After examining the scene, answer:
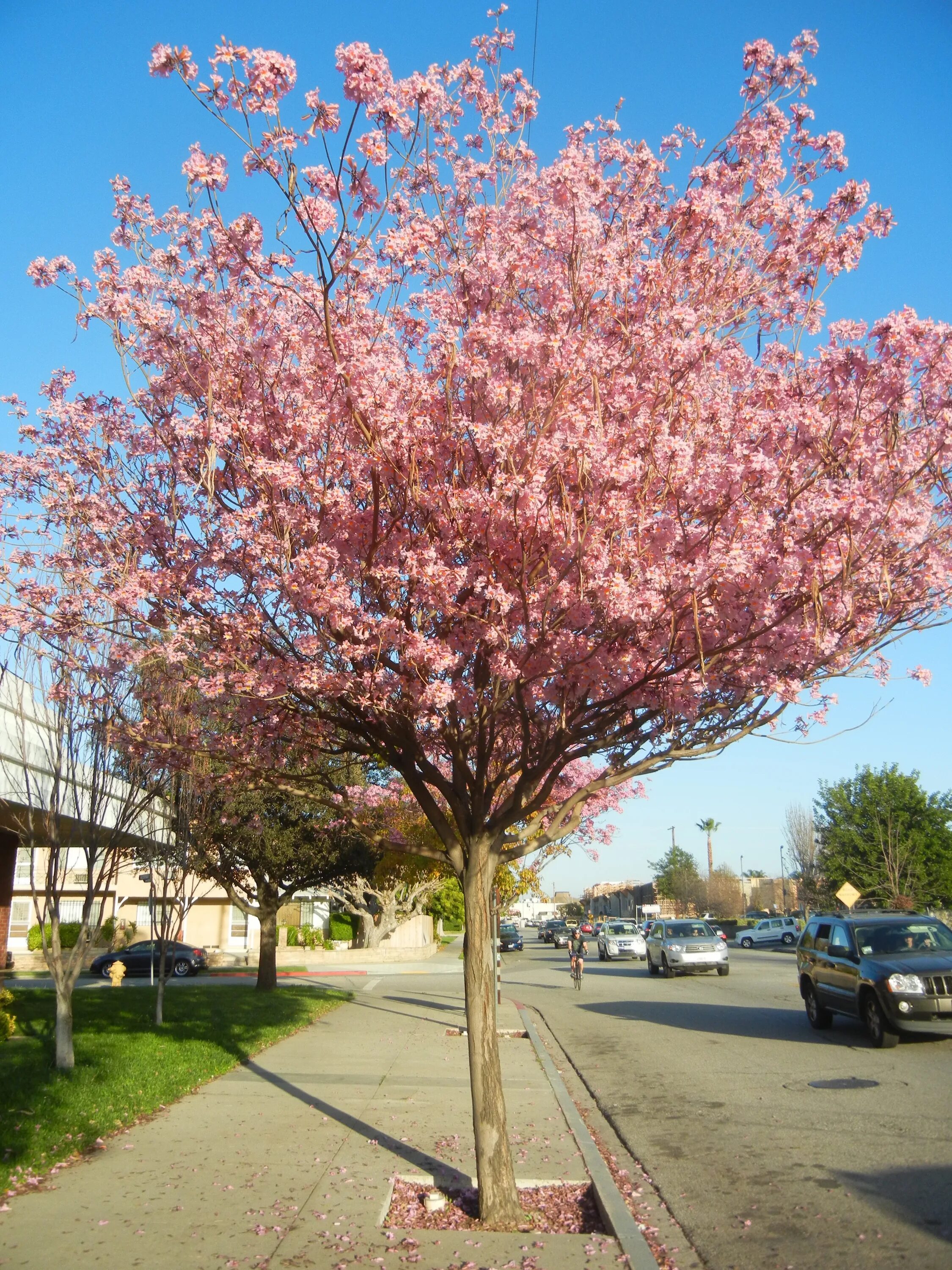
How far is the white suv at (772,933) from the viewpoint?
168ft

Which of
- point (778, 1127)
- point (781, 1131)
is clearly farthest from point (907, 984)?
point (781, 1131)

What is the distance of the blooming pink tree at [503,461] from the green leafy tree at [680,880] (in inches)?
3499

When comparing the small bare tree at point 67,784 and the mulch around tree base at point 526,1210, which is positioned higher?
the small bare tree at point 67,784

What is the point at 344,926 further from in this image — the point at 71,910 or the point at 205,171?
the point at 205,171

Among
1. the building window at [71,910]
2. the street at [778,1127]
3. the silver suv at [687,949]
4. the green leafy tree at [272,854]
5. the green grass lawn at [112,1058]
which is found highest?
the green leafy tree at [272,854]

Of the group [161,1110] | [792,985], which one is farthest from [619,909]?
[161,1110]

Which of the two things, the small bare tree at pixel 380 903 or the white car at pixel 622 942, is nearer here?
the small bare tree at pixel 380 903

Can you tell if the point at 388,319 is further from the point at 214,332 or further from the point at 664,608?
the point at 664,608

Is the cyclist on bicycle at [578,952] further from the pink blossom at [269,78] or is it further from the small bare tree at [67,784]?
the pink blossom at [269,78]

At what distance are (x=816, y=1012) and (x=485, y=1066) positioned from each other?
419 inches

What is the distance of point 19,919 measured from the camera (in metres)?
43.6

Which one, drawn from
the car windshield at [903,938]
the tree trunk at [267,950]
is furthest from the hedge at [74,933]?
the car windshield at [903,938]

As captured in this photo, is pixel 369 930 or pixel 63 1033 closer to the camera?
pixel 63 1033

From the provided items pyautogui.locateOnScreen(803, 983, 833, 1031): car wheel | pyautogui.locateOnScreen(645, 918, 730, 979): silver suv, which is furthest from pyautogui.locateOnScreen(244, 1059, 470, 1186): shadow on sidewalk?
pyautogui.locateOnScreen(645, 918, 730, 979): silver suv
